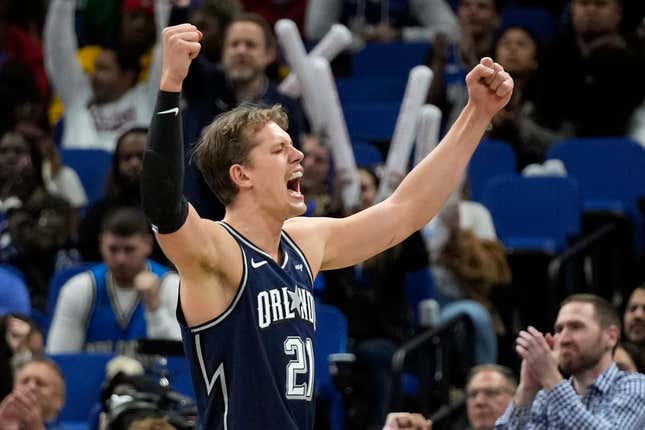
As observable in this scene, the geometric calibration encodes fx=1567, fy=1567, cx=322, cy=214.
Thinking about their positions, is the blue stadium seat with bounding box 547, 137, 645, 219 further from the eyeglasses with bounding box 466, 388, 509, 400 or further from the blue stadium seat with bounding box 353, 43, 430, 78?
the eyeglasses with bounding box 466, 388, 509, 400

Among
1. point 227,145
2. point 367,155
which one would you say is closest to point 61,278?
point 367,155

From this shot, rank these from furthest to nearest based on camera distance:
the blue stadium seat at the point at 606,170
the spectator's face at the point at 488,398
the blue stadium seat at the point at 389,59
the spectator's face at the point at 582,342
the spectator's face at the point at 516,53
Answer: the blue stadium seat at the point at 389,59, the spectator's face at the point at 516,53, the blue stadium seat at the point at 606,170, the spectator's face at the point at 488,398, the spectator's face at the point at 582,342

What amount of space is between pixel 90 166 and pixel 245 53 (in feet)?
5.31

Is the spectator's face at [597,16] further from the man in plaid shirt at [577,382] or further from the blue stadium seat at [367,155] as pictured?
the man in plaid shirt at [577,382]

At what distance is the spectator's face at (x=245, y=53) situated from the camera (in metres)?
7.96

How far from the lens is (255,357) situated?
386cm

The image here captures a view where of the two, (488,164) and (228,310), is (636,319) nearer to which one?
(488,164)

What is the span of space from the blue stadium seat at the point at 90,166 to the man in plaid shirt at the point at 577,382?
13.4ft

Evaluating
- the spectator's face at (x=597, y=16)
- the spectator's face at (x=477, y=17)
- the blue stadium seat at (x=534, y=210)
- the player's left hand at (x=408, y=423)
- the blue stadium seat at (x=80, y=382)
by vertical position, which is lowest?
the player's left hand at (x=408, y=423)

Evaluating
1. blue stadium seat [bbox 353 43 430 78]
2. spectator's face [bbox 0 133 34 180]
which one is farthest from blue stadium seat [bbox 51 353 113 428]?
blue stadium seat [bbox 353 43 430 78]

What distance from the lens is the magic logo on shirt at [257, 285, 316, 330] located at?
390cm

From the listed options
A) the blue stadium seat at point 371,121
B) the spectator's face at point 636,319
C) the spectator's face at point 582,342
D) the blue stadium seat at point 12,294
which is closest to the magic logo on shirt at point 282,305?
the spectator's face at point 582,342

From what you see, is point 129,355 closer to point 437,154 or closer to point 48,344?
point 48,344

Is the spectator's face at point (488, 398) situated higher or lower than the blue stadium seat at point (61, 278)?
lower
